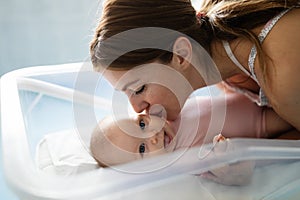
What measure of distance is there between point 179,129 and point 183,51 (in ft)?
0.49

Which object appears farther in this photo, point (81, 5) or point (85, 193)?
point (81, 5)

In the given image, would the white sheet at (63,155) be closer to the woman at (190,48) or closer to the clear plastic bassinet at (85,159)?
the clear plastic bassinet at (85,159)

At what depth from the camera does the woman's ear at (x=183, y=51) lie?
34.1 inches

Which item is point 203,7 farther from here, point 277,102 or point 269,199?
point 269,199

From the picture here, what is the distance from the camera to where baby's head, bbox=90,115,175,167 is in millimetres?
832

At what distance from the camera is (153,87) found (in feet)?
2.88

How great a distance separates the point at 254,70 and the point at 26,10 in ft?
2.87

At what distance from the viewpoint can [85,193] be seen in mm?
631

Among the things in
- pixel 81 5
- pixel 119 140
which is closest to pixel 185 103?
pixel 119 140

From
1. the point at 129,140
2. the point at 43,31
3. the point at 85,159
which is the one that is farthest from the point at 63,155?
the point at 43,31

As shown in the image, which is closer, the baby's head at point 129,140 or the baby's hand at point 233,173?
the baby's hand at point 233,173

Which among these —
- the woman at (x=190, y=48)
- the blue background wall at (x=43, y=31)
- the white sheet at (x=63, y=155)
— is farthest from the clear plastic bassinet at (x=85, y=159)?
the blue background wall at (x=43, y=31)

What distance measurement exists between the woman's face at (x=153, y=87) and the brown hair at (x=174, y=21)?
0.06ft

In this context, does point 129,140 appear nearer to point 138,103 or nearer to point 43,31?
point 138,103
